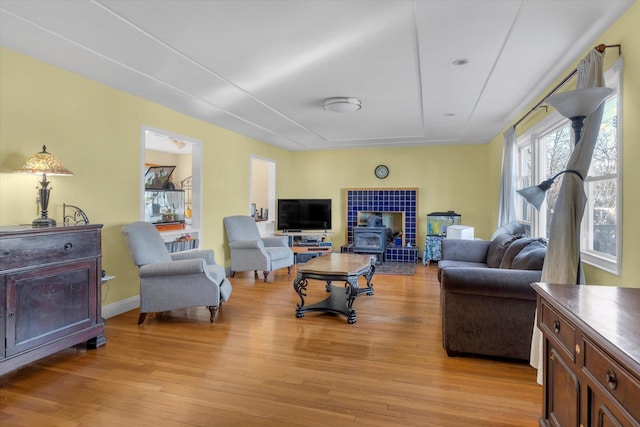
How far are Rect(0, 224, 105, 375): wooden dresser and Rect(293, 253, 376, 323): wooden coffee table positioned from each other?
1.86m

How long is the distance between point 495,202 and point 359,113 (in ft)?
10.6

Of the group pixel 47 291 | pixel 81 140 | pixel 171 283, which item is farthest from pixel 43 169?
pixel 171 283

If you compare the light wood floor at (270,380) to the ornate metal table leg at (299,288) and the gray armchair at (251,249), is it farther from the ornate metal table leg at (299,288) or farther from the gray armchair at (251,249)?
the gray armchair at (251,249)

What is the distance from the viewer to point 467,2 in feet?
7.22

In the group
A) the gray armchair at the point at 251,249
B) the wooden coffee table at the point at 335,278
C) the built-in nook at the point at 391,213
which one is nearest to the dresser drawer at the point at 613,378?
the wooden coffee table at the point at 335,278

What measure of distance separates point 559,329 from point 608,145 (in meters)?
2.04

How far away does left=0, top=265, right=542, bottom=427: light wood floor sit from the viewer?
2.06 metres

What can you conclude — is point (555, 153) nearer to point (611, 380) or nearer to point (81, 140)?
point (611, 380)

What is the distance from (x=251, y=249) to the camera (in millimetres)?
5566

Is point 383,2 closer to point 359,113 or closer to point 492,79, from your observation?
point 492,79

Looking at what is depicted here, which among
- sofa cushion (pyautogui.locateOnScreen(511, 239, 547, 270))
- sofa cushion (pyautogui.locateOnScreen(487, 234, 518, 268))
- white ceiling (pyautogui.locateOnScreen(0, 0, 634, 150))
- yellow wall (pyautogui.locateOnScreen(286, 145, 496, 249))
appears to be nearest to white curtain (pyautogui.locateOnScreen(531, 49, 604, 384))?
sofa cushion (pyautogui.locateOnScreen(511, 239, 547, 270))

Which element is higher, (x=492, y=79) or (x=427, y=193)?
(x=492, y=79)

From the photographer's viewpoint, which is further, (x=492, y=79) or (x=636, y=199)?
(x=492, y=79)

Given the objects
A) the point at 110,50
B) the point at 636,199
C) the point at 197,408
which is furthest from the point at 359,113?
the point at 197,408
